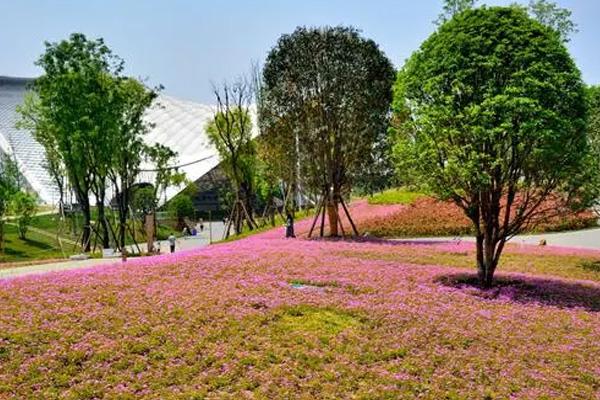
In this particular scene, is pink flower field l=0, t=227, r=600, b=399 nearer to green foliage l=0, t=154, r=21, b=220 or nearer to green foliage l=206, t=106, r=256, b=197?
green foliage l=0, t=154, r=21, b=220

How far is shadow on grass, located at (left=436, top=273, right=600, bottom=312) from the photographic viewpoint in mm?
12234

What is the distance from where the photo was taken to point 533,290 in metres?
13.2

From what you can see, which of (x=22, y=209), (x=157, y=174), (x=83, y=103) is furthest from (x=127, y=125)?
(x=157, y=174)

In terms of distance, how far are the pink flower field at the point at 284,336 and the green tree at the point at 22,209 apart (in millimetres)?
30179

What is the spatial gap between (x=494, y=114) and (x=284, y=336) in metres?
6.54

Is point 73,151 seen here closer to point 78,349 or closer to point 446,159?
point 446,159

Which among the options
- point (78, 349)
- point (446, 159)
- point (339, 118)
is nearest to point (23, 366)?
point (78, 349)

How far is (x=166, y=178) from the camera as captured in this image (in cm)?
5134

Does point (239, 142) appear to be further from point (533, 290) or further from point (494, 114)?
point (494, 114)

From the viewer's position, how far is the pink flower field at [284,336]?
7.12 metres

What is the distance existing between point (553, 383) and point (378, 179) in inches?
1020

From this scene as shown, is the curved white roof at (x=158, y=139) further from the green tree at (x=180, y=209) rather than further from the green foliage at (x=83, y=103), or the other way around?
the green foliage at (x=83, y=103)

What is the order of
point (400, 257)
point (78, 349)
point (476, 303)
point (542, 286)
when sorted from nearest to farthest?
point (78, 349)
point (476, 303)
point (542, 286)
point (400, 257)

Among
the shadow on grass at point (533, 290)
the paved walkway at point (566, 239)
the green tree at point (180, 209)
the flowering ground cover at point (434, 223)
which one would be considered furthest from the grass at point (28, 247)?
the shadow on grass at point (533, 290)
